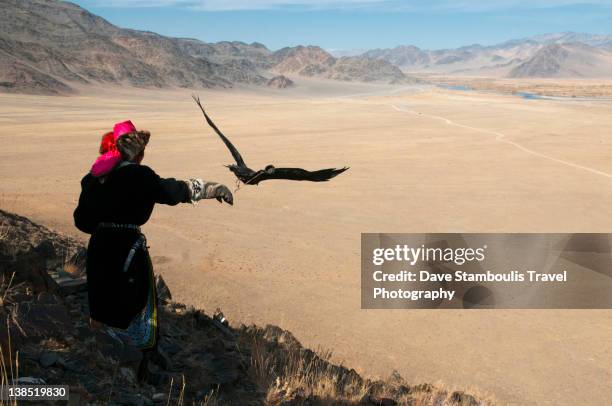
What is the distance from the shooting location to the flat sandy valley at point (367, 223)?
20.8 feet

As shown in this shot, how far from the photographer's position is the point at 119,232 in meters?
3.18

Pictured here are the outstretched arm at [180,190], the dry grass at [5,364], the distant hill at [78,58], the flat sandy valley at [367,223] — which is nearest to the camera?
the dry grass at [5,364]

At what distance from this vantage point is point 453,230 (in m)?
11.2

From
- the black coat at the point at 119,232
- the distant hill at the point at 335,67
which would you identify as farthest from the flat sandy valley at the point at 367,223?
the distant hill at the point at 335,67

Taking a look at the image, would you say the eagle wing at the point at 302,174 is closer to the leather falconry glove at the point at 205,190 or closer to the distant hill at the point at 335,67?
the leather falconry glove at the point at 205,190

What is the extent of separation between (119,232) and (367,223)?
29.3 feet

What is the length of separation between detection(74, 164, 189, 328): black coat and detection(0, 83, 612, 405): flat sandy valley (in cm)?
354

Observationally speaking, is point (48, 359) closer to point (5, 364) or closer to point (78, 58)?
point (5, 364)

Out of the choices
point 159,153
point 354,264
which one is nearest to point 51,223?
point 354,264

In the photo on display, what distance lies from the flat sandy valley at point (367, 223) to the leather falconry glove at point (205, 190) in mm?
3689
